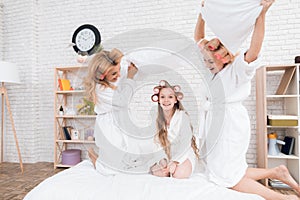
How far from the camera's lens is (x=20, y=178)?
2662 mm

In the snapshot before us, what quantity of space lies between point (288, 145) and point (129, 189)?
1.97 meters

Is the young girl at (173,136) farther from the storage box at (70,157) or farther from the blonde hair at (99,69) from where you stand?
the storage box at (70,157)

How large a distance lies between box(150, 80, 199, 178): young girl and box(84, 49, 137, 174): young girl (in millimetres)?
203

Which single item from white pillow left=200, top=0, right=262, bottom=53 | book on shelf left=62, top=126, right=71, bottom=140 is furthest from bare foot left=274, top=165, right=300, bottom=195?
book on shelf left=62, top=126, right=71, bottom=140

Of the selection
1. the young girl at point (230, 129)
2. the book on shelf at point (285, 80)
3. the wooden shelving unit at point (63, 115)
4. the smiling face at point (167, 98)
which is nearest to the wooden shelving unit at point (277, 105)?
the book on shelf at point (285, 80)

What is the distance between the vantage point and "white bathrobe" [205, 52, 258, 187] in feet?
4.51

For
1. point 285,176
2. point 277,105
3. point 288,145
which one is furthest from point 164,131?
point 277,105

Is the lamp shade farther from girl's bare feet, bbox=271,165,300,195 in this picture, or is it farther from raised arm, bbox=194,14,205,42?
A: girl's bare feet, bbox=271,165,300,195

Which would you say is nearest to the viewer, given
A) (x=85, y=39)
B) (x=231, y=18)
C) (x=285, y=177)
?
(x=231, y=18)

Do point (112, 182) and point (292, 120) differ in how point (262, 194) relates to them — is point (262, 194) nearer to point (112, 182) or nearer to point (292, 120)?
point (112, 182)

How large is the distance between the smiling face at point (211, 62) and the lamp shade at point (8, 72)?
2583 mm

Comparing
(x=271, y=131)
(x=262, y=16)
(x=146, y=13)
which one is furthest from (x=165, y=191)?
(x=146, y=13)

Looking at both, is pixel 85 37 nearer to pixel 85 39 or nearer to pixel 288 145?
pixel 85 39

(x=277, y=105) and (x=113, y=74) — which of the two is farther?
(x=277, y=105)
